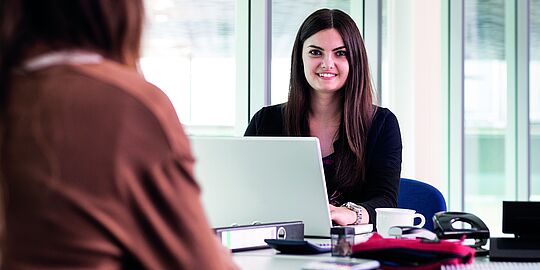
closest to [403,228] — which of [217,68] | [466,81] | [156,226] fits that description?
[156,226]

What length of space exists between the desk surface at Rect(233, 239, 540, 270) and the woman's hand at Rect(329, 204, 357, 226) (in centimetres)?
38

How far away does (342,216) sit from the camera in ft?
8.39

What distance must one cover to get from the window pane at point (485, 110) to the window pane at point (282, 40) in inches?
79.5

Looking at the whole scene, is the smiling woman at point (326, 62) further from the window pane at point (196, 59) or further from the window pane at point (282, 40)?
the window pane at point (282, 40)

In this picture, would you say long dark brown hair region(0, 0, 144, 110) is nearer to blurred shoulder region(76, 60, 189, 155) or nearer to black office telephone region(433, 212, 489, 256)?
blurred shoulder region(76, 60, 189, 155)

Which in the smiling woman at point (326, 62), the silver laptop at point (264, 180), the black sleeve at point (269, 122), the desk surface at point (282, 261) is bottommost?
the desk surface at point (282, 261)

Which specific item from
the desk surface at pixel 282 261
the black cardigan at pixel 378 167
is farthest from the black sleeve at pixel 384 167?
the desk surface at pixel 282 261

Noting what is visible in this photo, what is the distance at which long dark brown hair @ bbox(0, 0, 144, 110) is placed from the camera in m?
1.07

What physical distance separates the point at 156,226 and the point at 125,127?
5.0 inches

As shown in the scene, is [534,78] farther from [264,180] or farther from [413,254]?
[413,254]

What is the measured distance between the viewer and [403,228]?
233 cm

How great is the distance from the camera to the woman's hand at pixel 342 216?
254cm

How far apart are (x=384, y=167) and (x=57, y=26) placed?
6.64 feet

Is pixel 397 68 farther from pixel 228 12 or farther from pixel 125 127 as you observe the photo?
pixel 125 127
